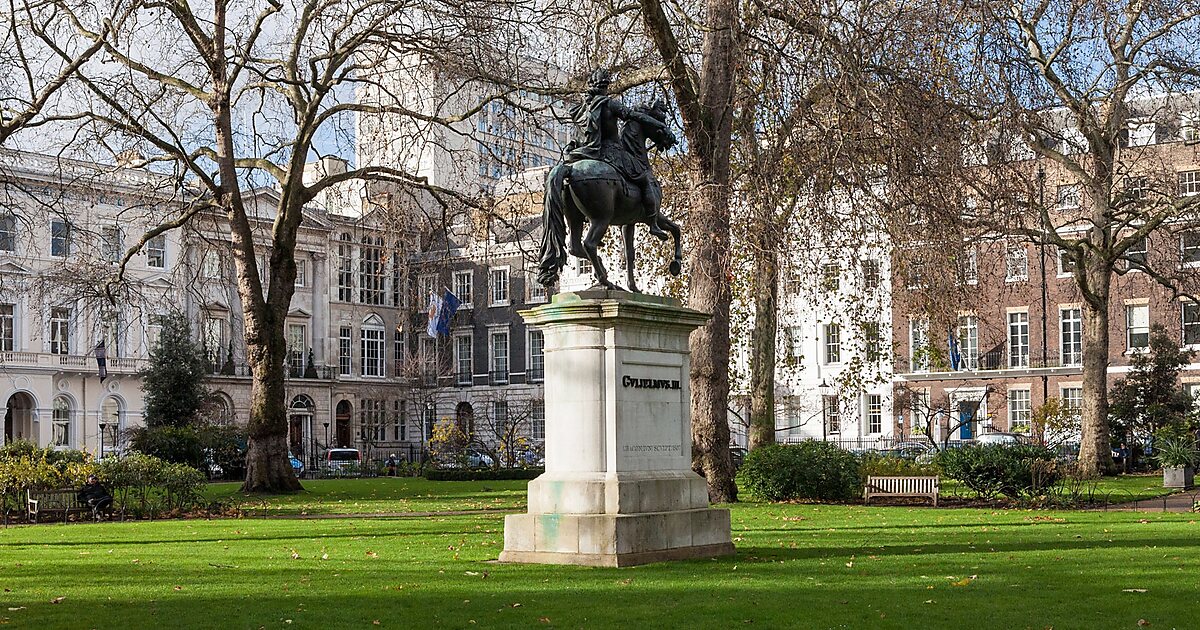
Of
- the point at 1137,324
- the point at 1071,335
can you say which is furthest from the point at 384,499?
the point at 1071,335

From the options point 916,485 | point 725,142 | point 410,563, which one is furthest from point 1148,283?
point 410,563

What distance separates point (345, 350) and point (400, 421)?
5.17 m

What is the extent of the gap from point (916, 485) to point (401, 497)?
11759 mm

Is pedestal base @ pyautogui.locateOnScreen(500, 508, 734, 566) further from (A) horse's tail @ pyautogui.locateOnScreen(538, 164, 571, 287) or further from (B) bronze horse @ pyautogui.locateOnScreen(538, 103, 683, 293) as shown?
(A) horse's tail @ pyautogui.locateOnScreen(538, 164, 571, 287)

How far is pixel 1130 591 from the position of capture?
40.4 ft

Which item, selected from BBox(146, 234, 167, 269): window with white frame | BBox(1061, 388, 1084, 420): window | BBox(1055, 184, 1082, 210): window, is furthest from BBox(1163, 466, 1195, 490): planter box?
BBox(146, 234, 167, 269): window with white frame

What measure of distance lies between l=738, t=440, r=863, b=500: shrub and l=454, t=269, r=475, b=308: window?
175 feet

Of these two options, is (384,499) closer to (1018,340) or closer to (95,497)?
(95,497)

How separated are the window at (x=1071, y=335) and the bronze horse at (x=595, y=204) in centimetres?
5023

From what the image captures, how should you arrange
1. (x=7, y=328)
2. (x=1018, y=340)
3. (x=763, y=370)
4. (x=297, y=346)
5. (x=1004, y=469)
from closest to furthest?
(x=1004, y=469), (x=763, y=370), (x=1018, y=340), (x=7, y=328), (x=297, y=346)

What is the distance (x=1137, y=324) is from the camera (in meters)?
59.6

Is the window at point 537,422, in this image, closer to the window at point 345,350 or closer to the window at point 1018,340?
the window at point 345,350

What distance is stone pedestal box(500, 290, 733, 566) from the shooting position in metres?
14.2

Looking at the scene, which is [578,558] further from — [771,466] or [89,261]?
[89,261]
